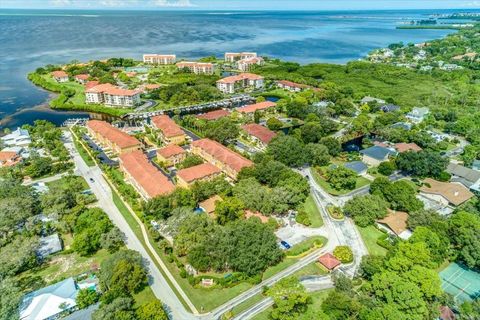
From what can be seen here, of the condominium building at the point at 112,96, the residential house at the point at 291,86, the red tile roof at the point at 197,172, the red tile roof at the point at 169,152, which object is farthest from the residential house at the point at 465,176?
the condominium building at the point at 112,96

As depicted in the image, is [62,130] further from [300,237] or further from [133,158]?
[300,237]

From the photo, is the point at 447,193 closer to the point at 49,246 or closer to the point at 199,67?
the point at 49,246

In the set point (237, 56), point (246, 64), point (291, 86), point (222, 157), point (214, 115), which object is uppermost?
point (222, 157)

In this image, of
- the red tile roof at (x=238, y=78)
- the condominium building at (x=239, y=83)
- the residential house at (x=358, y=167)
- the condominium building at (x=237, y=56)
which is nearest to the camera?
the residential house at (x=358, y=167)

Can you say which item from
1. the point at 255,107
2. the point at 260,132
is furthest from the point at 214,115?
the point at 260,132

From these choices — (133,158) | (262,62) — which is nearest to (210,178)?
(133,158)

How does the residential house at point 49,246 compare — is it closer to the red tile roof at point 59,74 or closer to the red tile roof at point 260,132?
the red tile roof at point 260,132
